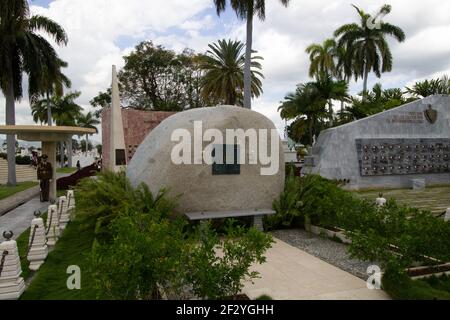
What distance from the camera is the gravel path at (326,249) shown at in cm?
634

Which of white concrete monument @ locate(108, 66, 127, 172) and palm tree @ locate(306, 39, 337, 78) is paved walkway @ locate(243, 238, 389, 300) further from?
palm tree @ locate(306, 39, 337, 78)

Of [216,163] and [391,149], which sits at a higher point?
[391,149]

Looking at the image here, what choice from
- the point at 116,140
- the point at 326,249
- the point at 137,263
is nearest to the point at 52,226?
the point at 137,263

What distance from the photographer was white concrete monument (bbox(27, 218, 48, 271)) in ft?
21.9

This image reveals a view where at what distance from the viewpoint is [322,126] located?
32656 millimetres

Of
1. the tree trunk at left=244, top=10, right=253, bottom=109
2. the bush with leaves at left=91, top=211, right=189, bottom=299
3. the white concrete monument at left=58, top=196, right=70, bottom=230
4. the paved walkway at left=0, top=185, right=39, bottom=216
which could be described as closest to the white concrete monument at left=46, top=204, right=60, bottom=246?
the white concrete monument at left=58, top=196, right=70, bottom=230

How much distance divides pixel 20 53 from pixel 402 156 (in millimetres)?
22486

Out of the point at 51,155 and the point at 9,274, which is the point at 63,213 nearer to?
the point at 9,274

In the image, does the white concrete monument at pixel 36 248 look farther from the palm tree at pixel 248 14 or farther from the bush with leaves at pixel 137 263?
the palm tree at pixel 248 14

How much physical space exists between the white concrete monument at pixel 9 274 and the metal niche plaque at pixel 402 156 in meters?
15.8

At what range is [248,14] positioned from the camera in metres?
20.1
